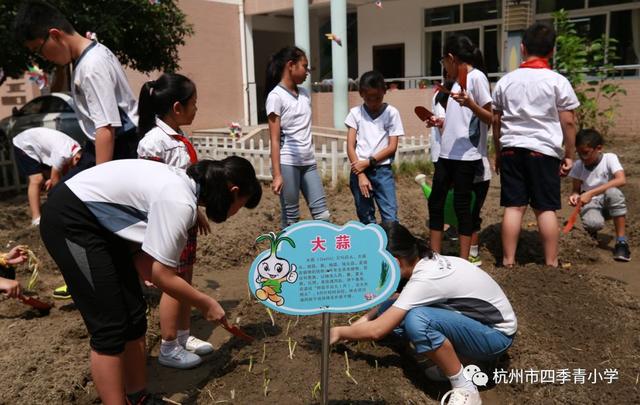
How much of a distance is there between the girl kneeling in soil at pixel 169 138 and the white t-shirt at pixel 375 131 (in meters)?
1.44

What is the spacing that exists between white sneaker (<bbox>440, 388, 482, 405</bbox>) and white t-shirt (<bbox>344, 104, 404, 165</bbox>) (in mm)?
1871

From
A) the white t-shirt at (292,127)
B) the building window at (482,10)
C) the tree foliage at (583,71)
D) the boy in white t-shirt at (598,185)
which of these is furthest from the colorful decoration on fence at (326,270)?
the building window at (482,10)

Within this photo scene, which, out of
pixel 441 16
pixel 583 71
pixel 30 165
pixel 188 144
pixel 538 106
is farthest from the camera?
pixel 441 16

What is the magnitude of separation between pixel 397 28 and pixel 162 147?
11.9m

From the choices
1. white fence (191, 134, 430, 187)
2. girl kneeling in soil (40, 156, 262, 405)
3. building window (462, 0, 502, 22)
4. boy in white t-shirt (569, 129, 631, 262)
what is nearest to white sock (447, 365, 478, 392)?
girl kneeling in soil (40, 156, 262, 405)

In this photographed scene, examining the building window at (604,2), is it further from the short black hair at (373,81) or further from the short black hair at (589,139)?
the short black hair at (373,81)

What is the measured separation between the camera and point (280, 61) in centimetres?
369

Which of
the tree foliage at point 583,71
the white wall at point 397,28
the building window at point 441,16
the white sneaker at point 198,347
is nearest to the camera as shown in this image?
the white sneaker at point 198,347

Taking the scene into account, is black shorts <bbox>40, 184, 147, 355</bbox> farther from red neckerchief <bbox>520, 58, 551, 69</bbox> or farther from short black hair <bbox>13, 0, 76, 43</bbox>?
red neckerchief <bbox>520, 58, 551, 69</bbox>

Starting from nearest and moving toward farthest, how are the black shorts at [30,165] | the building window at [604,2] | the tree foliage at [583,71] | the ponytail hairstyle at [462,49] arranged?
the ponytail hairstyle at [462,49]
the black shorts at [30,165]
the tree foliage at [583,71]
the building window at [604,2]

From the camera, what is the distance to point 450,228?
4.99 meters

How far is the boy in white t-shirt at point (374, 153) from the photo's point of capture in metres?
3.75

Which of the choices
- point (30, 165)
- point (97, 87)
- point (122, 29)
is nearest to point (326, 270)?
point (97, 87)

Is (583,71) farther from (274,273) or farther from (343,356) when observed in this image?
(274,273)
